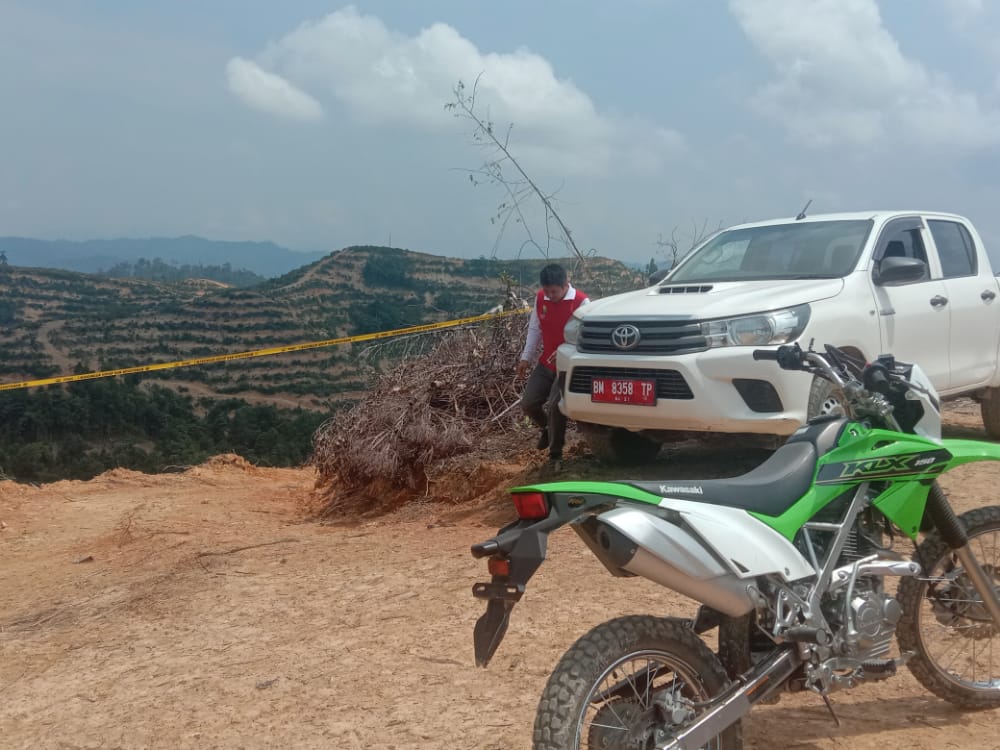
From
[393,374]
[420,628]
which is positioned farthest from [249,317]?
[420,628]

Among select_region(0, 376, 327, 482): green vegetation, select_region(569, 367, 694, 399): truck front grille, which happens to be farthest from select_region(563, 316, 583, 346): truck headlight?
select_region(0, 376, 327, 482): green vegetation

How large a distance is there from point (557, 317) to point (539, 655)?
3.47 m

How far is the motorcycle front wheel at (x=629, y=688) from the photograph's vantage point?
2.57m

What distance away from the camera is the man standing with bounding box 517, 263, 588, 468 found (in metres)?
7.21

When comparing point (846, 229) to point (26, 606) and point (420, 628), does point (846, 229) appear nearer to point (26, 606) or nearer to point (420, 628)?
point (420, 628)

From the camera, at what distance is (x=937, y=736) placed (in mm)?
3445

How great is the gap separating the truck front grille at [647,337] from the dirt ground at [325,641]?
1.26m

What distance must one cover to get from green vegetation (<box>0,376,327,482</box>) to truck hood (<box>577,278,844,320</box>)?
11.7 metres

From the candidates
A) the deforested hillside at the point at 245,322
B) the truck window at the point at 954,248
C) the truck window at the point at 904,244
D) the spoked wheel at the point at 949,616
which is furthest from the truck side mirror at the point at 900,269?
the deforested hillside at the point at 245,322

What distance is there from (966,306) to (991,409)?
154cm

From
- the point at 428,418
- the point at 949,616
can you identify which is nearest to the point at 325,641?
the point at 949,616

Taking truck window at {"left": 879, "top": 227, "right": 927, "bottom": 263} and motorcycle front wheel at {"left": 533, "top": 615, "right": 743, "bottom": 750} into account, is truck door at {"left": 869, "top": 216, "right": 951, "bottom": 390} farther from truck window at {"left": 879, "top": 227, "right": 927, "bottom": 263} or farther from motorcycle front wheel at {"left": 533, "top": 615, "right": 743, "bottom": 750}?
motorcycle front wheel at {"left": 533, "top": 615, "right": 743, "bottom": 750}

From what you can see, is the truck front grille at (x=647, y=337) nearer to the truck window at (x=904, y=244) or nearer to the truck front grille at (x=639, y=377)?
the truck front grille at (x=639, y=377)

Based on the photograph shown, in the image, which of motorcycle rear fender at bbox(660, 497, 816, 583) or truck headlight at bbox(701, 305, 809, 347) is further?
truck headlight at bbox(701, 305, 809, 347)
